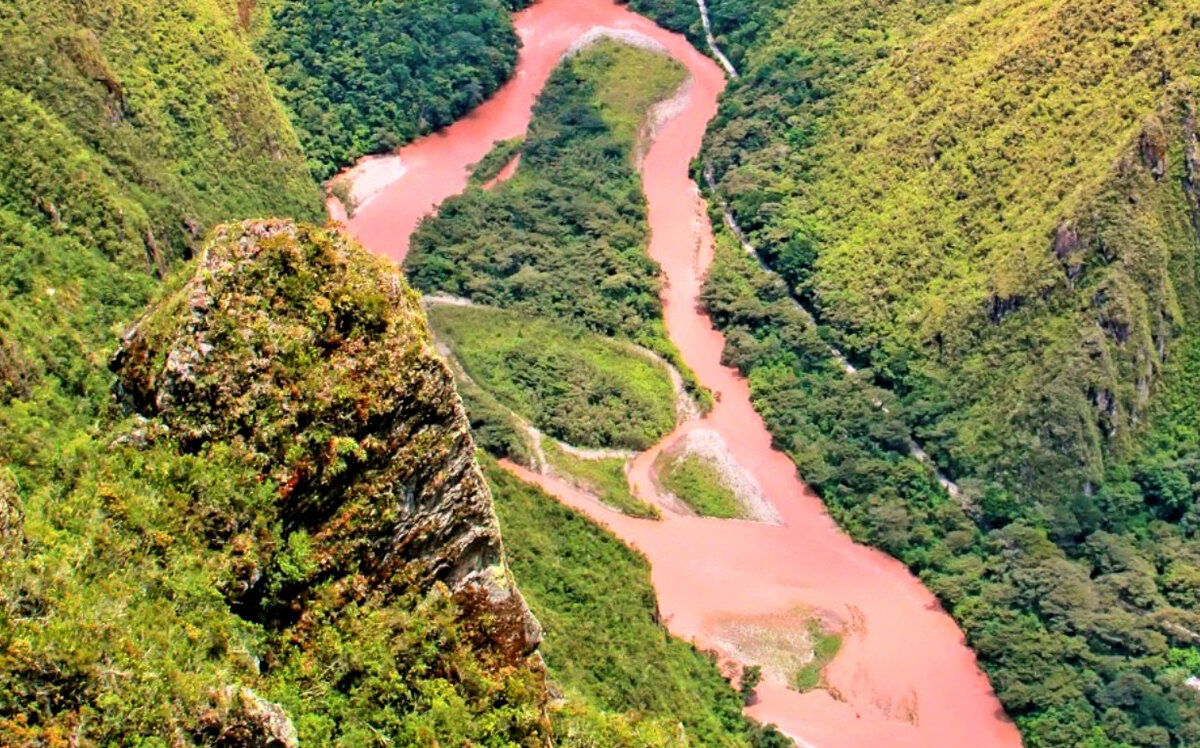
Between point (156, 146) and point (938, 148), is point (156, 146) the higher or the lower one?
the higher one

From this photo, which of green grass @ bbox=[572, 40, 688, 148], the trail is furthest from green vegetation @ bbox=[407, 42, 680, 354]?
the trail

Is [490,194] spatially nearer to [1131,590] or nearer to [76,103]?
[76,103]

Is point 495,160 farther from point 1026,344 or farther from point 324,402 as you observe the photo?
point 324,402

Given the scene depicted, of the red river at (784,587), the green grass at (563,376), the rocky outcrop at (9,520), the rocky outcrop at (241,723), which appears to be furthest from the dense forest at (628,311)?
the rocky outcrop at (241,723)

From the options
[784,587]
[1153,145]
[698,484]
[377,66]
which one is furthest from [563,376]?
[377,66]

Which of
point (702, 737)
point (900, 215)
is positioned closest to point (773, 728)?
point (702, 737)

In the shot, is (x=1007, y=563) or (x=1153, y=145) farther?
(x=1153, y=145)
